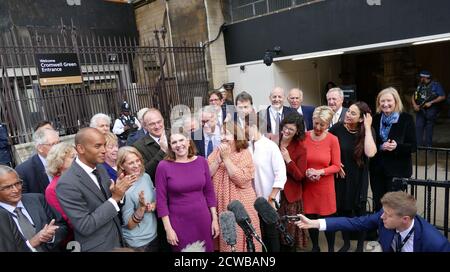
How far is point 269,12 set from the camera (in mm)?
8219

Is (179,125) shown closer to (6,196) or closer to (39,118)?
(6,196)

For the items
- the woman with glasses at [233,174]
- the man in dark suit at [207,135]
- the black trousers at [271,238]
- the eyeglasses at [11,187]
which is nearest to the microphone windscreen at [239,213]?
the woman with glasses at [233,174]

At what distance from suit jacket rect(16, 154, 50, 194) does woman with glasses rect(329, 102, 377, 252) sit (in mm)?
3033

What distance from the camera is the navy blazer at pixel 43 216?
7.26 feet

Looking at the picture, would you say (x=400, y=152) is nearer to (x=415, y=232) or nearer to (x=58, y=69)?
(x=415, y=232)

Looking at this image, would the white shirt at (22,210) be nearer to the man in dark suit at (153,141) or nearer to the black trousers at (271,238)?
the man in dark suit at (153,141)

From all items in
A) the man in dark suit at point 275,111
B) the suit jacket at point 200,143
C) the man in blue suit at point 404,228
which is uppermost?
the man in dark suit at point 275,111

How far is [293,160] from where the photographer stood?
3.01 m

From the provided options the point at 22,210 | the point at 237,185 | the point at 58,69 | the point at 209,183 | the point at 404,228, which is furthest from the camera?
the point at 58,69

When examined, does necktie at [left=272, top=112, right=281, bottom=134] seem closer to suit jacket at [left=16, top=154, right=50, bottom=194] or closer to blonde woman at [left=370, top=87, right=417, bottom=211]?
blonde woman at [left=370, top=87, right=417, bottom=211]

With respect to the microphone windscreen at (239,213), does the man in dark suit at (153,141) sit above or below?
above

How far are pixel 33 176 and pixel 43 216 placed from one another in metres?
0.93

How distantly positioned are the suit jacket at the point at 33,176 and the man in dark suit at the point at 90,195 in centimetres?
116

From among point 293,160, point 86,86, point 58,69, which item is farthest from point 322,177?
point 86,86
